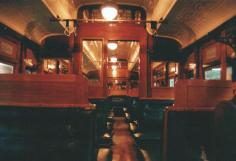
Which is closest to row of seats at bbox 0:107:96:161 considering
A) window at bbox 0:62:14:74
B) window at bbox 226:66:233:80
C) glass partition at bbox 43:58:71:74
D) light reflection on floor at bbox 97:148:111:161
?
light reflection on floor at bbox 97:148:111:161

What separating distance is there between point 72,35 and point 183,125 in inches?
207

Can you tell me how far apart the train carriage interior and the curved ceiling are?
28 mm

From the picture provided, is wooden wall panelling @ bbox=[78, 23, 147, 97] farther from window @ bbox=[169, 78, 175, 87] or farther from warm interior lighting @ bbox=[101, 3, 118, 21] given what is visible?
window @ bbox=[169, 78, 175, 87]

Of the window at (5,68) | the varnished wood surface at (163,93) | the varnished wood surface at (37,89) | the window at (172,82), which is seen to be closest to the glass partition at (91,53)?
the varnished wood surface at (163,93)

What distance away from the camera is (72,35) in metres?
7.18

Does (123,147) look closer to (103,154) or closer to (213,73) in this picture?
(103,154)

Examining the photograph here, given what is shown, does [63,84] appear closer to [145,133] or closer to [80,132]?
[80,132]

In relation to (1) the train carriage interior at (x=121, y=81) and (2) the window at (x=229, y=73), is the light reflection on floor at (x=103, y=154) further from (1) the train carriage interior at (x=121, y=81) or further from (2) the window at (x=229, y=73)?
(2) the window at (x=229, y=73)

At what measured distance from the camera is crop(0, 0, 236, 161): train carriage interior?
106 inches

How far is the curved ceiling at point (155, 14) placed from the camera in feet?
17.7

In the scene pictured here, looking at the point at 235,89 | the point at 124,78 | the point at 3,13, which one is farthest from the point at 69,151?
the point at 124,78

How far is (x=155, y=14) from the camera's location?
734cm

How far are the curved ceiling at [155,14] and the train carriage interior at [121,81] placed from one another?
28mm

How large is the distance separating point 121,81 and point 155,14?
519cm
